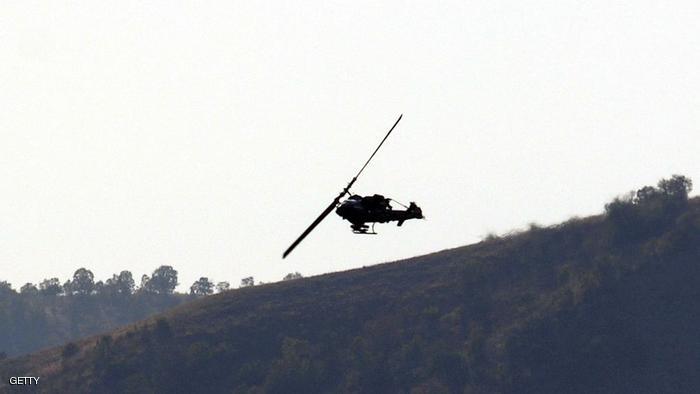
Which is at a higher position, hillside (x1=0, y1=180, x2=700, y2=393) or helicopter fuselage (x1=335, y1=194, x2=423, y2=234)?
hillside (x1=0, y1=180, x2=700, y2=393)

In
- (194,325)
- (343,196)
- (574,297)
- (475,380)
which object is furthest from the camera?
(194,325)

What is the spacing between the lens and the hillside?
177 m

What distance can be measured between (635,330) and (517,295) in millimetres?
17783

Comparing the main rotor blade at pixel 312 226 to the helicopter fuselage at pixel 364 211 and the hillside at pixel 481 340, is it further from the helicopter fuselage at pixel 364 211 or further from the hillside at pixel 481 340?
the hillside at pixel 481 340

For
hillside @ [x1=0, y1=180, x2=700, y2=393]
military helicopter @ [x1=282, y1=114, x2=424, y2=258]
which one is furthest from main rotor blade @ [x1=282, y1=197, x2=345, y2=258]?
hillside @ [x1=0, y1=180, x2=700, y2=393]

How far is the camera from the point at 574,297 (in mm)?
186625

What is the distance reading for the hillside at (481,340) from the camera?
17712cm

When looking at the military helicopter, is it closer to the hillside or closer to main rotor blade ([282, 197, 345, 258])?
main rotor blade ([282, 197, 345, 258])

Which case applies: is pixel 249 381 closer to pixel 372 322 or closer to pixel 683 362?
pixel 372 322

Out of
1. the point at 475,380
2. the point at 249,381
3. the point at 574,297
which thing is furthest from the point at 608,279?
the point at 249,381

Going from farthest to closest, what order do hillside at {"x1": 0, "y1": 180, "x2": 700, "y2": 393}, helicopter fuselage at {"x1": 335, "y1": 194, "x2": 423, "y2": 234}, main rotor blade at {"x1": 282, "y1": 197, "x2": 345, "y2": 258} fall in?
1. hillside at {"x1": 0, "y1": 180, "x2": 700, "y2": 393}
2. helicopter fuselage at {"x1": 335, "y1": 194, "x2": 423, "y2": 234}
3. main rotor blade at {"x1": 282, "y1": 197, "x2": 345, "y2": 258}

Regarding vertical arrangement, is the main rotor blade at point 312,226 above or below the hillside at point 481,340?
below

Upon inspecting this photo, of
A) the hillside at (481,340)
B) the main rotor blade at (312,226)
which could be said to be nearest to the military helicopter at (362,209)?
the main rotor blade at (312,226)

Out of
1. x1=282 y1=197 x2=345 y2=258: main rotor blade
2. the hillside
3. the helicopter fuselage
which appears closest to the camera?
x1=282 y1=197 x2=345 y2=258: main rotor blade
